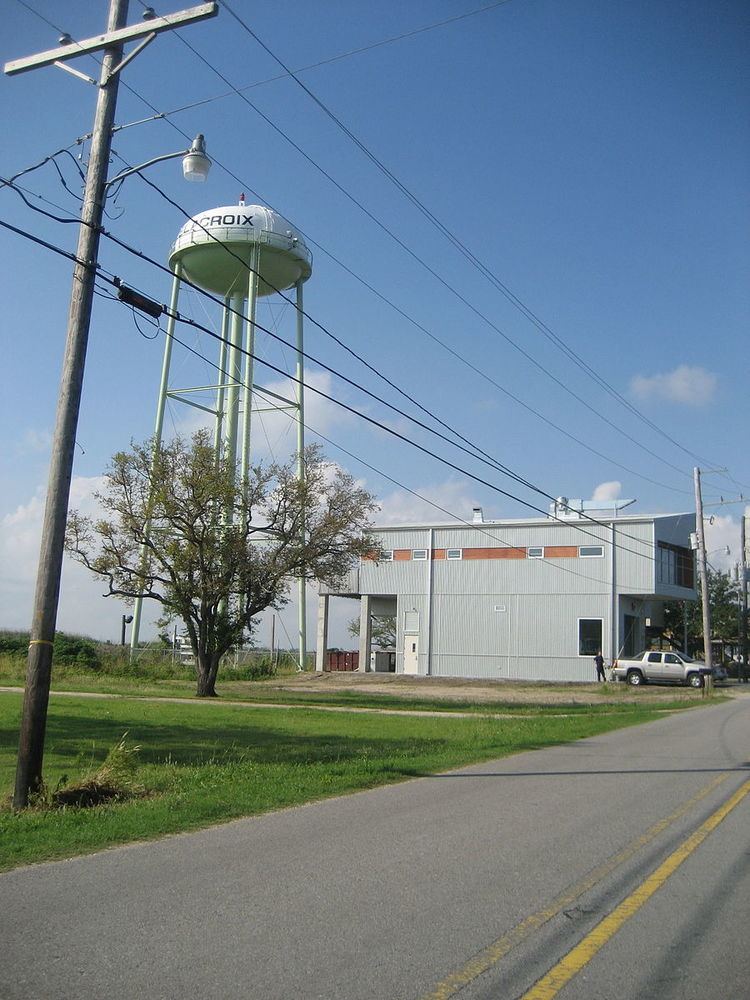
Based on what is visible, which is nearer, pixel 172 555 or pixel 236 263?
pixel 172 555

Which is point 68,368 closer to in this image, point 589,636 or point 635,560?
point 635,560

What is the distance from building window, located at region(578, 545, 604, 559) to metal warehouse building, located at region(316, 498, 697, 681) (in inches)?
2.2

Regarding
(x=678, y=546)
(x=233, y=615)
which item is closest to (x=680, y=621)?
(x=678, y=546)

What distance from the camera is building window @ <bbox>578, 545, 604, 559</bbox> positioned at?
165ft

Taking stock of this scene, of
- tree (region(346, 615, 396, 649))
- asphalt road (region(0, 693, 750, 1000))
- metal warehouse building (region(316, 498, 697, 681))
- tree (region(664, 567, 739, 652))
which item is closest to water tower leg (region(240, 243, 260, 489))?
metal warehouse building (region(316, 498, 697, 681))

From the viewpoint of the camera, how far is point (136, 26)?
11352 millimetres

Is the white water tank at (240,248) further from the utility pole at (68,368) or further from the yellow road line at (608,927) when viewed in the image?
the yellow road line at (608,927)

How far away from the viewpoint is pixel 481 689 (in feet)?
141

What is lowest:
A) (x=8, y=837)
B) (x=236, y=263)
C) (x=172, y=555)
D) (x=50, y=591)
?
(x=8, y=837)

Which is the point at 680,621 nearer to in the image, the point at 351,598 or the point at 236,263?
the point at 351,598

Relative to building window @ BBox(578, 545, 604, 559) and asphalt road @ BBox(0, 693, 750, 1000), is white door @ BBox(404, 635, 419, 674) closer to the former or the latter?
building window @ BBox(578, 545, 604, 559)

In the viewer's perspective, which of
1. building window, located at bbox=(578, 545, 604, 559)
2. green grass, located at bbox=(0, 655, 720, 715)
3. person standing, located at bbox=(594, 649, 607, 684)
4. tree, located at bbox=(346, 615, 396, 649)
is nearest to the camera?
green grass, located at bbox=(0, 655, 720, 715)

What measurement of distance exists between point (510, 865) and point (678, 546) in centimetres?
4862

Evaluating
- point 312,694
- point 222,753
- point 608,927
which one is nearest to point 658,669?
point 312,694
